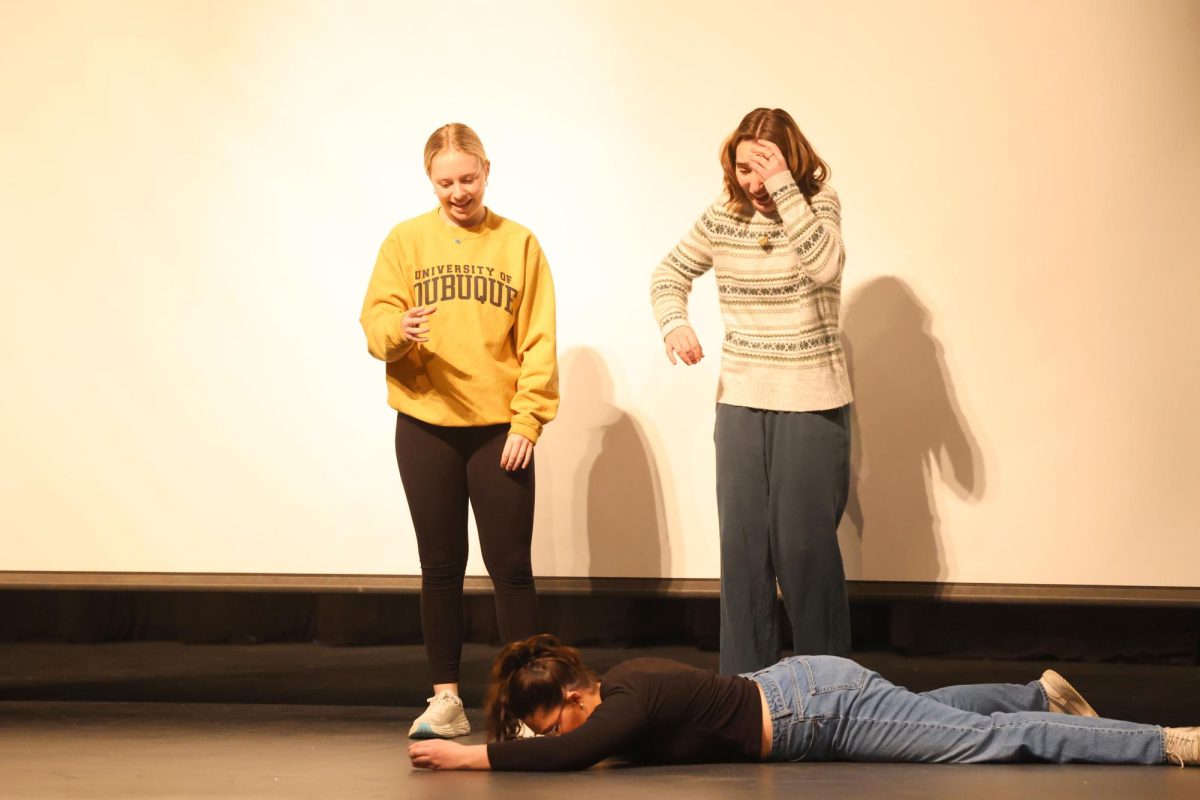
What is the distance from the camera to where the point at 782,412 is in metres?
2.66

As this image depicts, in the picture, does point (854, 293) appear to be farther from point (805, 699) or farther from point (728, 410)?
point (805, 699)

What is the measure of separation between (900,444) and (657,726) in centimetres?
136

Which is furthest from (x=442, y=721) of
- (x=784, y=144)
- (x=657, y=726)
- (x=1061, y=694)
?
(x=784, y=144)

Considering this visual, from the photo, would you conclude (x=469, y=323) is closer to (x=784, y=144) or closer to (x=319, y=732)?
(x=784, y=144)

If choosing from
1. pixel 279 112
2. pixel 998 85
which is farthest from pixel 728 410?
pixel 279 112

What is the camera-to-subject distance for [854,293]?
10.6 ft

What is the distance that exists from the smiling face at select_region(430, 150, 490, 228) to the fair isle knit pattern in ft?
1.74

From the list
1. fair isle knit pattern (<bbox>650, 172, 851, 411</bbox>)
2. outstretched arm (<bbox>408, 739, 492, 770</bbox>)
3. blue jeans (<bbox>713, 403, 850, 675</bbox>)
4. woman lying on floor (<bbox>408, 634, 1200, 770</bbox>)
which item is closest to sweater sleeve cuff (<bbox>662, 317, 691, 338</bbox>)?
fair isle knit pattern (<bbox>650, 172, 851, 411</bbox>)

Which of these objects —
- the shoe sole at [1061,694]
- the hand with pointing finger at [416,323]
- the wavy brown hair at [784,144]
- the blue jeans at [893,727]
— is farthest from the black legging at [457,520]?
the shoe sole at [1061,694]

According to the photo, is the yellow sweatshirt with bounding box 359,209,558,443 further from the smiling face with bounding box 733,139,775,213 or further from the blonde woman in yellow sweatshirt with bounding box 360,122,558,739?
the smiling face with bounding box 733,139,775,213

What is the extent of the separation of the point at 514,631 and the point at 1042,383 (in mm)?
1485

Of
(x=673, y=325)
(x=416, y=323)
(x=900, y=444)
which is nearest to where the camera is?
(x=416, y=323)

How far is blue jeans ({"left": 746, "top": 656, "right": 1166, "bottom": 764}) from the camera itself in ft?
7.13

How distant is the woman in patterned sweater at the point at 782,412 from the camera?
2.64 meters
